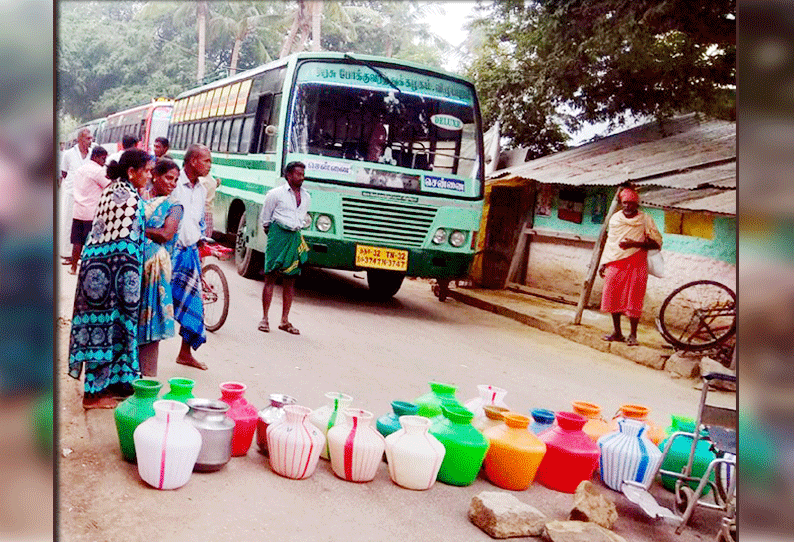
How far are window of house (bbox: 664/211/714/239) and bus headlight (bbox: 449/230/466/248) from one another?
207cm

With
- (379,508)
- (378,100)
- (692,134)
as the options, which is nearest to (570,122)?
(692,134)

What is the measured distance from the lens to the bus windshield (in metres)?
5.52

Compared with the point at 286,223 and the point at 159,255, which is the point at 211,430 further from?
the point at 286,223

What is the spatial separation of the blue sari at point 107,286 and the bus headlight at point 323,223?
2715 millimetres

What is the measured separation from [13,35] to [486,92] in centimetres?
721

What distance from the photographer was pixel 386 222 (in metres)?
6.06

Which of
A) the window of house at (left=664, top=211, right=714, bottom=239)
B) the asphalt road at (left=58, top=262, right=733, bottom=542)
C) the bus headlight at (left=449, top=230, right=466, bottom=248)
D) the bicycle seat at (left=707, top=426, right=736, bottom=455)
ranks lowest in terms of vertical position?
the asphalt road at (left=58, top=262, right=733, bottom=542)

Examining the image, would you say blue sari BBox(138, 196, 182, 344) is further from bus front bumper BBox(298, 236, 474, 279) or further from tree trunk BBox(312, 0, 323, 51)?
bus front bumper BBox(298, 236, 474, 279)

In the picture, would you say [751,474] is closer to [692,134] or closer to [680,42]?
[680,42]

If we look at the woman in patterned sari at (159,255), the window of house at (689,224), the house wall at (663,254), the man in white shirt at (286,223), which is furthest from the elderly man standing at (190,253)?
the window of house at (689,224)

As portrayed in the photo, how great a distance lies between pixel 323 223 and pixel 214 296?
1.35 meters

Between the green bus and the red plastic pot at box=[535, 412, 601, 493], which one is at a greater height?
the green bus

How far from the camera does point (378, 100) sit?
213 inches

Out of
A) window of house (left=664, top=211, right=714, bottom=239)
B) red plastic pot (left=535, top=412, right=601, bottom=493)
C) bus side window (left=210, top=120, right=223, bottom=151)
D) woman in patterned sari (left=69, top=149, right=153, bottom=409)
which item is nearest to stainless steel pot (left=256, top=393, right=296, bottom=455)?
woman in patterned sari (left=69, top=149, right=153, bottom=409)
